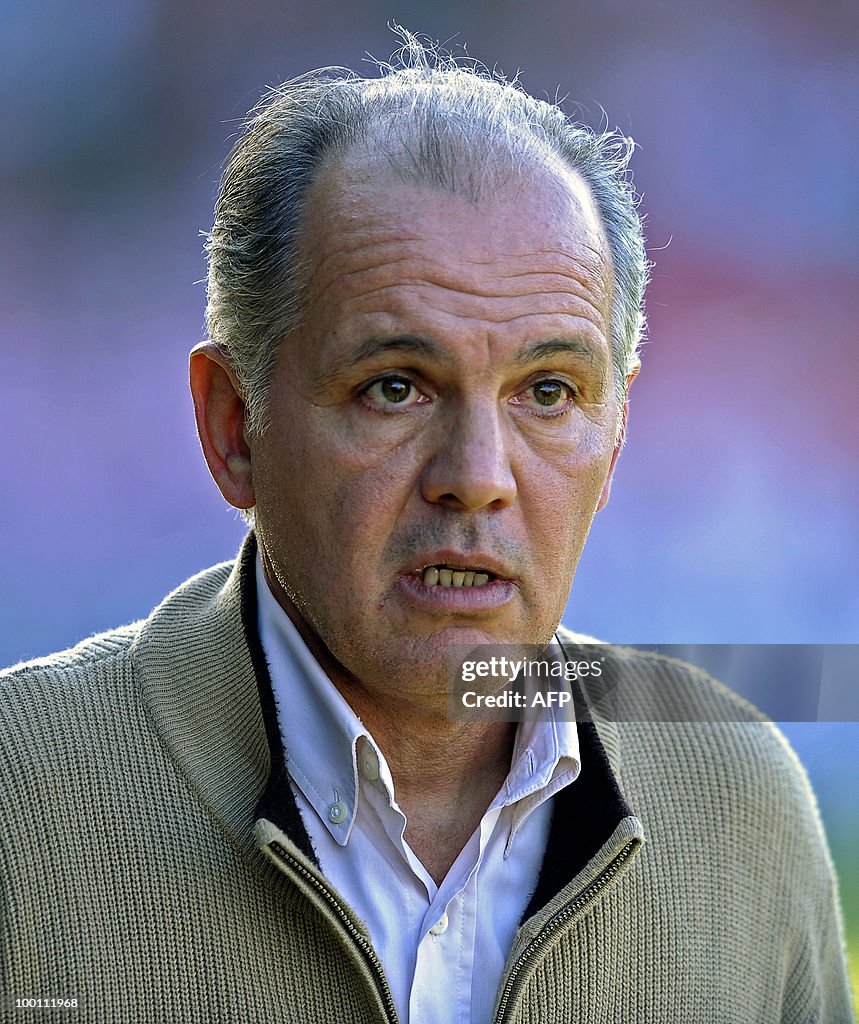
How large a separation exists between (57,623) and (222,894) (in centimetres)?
367

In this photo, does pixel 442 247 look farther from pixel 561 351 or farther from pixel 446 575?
pixel 446 575

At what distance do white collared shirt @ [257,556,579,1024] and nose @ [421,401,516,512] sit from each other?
1.16ft

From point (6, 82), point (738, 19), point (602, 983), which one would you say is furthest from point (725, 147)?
point (602, 983)

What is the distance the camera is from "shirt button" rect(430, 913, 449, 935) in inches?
66.0

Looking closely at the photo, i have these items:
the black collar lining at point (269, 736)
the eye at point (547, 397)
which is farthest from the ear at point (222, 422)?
the eye at point (547, 397)

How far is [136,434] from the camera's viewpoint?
5.40 metres

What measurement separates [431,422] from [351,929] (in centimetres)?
68

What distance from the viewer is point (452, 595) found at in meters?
1.66

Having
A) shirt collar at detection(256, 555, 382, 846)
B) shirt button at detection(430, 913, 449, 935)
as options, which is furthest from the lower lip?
shirt button at detection(430, 913, 449, 935)

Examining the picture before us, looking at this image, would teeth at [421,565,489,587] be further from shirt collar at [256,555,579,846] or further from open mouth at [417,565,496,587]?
shirt collar at [256,555,579,846]

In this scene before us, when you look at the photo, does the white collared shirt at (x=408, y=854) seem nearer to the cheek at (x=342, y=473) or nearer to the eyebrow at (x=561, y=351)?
the cheek at (x=342, y=473)

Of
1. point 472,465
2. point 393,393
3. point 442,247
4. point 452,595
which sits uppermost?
point 442,247

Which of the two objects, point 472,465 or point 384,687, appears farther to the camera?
point 384,687

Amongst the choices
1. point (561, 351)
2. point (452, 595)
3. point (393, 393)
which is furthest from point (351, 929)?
point (561, 351)
